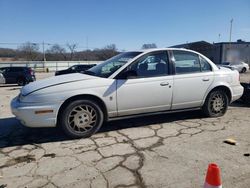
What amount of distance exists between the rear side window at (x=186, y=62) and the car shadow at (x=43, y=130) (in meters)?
1.19

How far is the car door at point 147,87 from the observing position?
465 cm

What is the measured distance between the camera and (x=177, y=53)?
5.26 metres

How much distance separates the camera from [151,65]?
4965 millimetres

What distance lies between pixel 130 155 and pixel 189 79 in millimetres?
2334

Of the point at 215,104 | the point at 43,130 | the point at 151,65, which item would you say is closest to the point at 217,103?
the point at 215,104

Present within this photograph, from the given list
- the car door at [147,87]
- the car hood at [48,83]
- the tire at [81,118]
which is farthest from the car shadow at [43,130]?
the car hood at [48,83]

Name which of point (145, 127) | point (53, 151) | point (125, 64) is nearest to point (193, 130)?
point (145, 127)

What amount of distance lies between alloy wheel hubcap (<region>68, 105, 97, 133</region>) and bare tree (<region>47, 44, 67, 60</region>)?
247 ft

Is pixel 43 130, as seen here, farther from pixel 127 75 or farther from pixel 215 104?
pixel 215 104

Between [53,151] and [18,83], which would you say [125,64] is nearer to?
[53,151]

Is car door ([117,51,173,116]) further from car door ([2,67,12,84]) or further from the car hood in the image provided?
car door ([2,67,12,84])

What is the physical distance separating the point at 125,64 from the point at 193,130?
1893 millimetres

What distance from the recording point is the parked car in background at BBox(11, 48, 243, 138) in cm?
423

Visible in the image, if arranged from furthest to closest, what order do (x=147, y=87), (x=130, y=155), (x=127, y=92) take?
(x=147, y=87), (x=127, y=92), (x=130, y=155)
